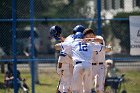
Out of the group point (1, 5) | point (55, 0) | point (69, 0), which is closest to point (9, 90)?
point (1, 5)

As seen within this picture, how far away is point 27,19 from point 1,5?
88 centimetres

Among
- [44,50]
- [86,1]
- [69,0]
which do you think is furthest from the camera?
[44,50]

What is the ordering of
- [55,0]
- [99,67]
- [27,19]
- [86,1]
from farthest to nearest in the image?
[86,1]
[55,0]
[27,19]
[99,67]

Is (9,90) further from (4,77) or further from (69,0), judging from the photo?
(69,0)

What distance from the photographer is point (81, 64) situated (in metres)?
11.6

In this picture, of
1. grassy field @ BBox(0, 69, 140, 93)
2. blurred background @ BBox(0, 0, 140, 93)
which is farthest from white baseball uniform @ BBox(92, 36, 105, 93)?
grassy field @ BBox(0, 69, 140, 93)

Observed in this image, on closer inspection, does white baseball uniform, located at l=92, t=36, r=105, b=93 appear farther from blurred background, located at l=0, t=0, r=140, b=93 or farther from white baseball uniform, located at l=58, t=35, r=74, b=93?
blurred background, located at l=0, t=0, r=140, b=93

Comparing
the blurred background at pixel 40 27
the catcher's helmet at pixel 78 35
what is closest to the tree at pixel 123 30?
the blurred background at pixel 40 27

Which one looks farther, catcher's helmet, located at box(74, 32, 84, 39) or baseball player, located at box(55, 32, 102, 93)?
catcher's helmet, located at box(74, 32, 84, 39)

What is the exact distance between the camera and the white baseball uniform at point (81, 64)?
38.0 ft

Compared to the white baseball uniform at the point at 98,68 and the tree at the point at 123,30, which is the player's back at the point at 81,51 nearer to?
the white baseball uniform at the point at 98,68

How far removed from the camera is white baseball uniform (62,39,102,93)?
11570 millimetres

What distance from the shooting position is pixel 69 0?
A: 16.2m

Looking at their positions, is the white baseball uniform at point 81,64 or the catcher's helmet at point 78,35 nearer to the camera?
the white baseball uniform at point 81,64
